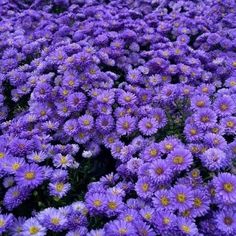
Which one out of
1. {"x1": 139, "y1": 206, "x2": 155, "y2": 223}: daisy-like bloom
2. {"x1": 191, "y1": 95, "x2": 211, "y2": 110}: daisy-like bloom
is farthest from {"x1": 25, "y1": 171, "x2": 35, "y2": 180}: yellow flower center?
{"x1": 191, "y1": 95, "x2": 211, "y2": 110}: daisy-like bloom

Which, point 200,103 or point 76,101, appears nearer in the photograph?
point 200,103

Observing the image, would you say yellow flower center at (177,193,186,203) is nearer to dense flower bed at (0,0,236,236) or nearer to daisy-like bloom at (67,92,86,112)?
dense flower bed at (0,0,236,236)

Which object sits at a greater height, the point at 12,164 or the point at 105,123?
the point at 12,164

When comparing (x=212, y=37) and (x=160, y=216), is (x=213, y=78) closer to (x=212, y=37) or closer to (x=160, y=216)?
(x=212, y=37)

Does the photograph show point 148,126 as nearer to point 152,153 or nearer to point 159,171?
point 152,153

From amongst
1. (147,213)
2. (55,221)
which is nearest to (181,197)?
(147,213)

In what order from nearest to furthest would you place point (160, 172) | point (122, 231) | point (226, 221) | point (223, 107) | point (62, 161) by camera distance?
point (122, 231)
point (226, 221)
point (160, 172)
point (62, 161)
point (223, 107)
